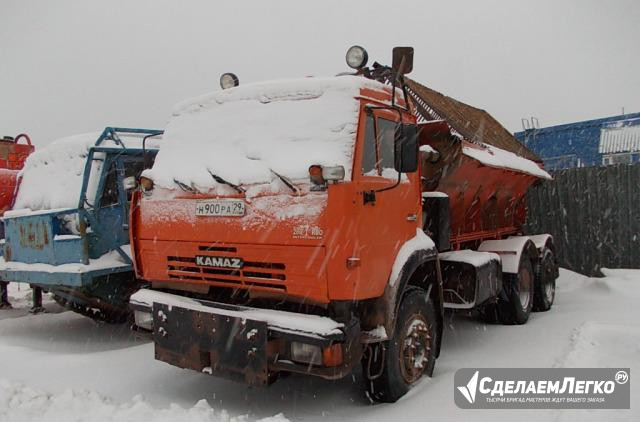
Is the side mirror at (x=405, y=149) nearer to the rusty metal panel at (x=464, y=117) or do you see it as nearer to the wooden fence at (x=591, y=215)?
the wooden fence at (x=591, y=215)

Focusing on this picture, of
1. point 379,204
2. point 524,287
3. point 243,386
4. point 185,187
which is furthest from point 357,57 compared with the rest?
point 524,287

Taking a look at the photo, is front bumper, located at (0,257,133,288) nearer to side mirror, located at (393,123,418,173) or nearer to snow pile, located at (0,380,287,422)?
snow pile, located at (0,380,287,422)

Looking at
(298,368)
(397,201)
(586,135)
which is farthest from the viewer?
(586,135)

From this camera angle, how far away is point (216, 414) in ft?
12.7

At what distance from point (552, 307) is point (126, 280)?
20.7 feet

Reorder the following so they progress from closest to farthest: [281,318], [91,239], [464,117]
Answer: [281,318] → [91,239] → [464,117]

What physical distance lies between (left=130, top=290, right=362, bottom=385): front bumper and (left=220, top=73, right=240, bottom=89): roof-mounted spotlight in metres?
2.17

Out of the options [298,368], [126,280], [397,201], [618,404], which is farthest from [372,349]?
[126,280]

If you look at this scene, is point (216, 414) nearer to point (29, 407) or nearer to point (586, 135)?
point (29, 407)

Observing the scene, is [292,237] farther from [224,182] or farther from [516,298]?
[516,298]

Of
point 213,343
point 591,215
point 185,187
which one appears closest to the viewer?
point 213,343

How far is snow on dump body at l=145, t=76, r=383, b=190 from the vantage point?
3.86 meters

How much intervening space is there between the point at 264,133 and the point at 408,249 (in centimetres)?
153

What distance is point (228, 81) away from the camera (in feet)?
16.7
